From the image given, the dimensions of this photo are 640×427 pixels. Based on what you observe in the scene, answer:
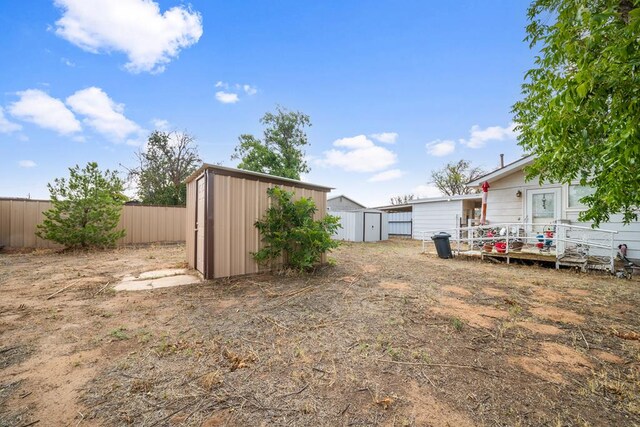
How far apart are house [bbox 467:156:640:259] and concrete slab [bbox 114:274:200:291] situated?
8676mm

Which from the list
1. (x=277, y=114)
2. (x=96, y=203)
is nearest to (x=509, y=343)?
(x=96, y=203)

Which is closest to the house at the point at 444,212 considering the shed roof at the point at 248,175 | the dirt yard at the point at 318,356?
the shed roof at the point at 248,175

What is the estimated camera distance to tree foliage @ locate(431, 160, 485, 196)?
27.0 meters

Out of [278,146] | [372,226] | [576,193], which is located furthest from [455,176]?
[576,193]

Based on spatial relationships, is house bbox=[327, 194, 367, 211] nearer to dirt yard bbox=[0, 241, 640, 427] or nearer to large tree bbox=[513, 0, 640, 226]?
dirt yard bbox=[0, 241, 640, 427]

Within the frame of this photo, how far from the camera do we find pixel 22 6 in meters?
5.56

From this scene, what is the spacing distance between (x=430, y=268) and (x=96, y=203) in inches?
450

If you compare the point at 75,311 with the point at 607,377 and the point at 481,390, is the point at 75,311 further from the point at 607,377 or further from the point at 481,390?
the point at 607,377

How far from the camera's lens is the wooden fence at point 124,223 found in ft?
30.7

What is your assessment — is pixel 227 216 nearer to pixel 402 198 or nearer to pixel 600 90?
pixel 600 90

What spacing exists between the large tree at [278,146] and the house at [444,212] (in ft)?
30.4

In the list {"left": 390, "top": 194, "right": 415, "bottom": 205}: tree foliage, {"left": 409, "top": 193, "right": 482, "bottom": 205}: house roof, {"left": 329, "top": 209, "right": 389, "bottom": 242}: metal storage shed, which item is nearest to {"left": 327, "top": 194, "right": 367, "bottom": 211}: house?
{"left": 329, "top": 209, "right": 389, "bottom": 242}: metal storage shed

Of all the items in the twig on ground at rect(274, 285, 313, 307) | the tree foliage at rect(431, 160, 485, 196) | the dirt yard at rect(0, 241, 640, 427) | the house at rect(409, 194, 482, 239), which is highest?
the tree foliage at rect(431, 160, 485, 196)

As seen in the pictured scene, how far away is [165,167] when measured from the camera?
2031 cm
